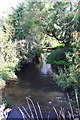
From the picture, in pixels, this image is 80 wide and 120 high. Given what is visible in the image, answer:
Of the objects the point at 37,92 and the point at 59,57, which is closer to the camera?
the point at 37,92

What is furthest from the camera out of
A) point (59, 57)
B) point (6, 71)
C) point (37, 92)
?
point (59, 57)

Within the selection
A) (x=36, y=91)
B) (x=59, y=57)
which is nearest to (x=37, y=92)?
(x=36, y=91)

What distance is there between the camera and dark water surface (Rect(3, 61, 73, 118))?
23.0 feet

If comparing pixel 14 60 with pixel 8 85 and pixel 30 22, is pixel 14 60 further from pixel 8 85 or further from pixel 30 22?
pixel 30 22

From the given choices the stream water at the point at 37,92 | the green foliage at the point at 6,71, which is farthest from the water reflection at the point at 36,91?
the green foliage at the point at 6,71

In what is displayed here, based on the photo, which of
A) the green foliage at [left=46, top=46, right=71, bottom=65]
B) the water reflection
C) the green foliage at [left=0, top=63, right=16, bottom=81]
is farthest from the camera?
the green foliage at [left=46, top=46, right=71, bottom=65]

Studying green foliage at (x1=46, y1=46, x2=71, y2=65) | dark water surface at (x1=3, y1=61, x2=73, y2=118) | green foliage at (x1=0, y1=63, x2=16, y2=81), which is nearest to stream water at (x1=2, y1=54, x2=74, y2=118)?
dark water surface at (x1=3, y1=61, x2=73, y2=118)

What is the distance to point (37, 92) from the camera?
831 centimetres

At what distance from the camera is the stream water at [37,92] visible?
22.8ft

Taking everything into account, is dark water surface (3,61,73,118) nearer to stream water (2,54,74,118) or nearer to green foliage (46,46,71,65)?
stream water (2,54,74,118)

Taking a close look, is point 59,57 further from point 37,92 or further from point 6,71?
point 37,92

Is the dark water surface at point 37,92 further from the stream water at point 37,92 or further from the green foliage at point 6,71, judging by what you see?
the green foliage at point 6,71

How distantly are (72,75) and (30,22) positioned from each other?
26.1 ft

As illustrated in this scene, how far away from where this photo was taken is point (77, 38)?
633 centimetres
